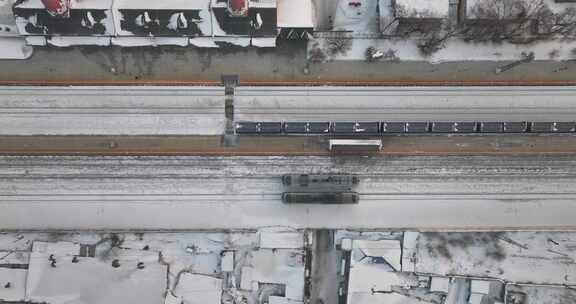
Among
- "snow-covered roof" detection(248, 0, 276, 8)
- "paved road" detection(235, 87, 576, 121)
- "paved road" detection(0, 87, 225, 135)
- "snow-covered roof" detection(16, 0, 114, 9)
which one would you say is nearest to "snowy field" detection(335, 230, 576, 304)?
"paved road" detection(235, 87, 576, 121)

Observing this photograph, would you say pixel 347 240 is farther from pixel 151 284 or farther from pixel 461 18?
pixel 461 18

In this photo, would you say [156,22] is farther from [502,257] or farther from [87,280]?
[502,257]

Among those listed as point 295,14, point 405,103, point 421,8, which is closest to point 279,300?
point 405,103

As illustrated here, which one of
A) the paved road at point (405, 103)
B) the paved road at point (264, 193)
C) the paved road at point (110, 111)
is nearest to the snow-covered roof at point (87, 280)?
the paved road at point (264, 193)

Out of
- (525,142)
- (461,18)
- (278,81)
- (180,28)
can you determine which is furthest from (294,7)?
(525,142)

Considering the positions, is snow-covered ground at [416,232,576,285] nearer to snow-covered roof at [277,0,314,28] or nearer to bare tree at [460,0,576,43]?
bare tree at [460,0,576,43]

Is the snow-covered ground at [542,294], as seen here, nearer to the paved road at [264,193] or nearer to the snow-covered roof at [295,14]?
the paved road at [264,193]
